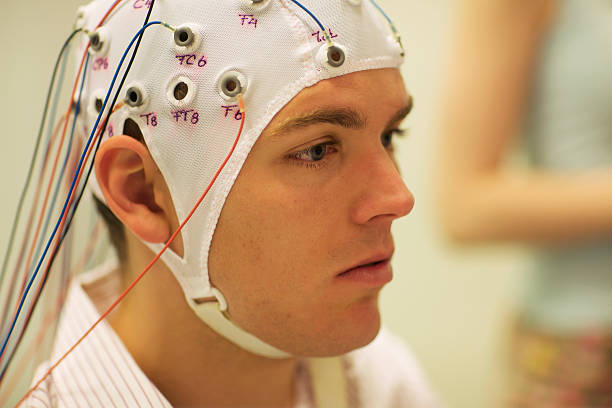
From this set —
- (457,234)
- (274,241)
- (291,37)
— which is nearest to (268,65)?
(291,37)

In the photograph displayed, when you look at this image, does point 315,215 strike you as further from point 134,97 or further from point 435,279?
point 435,279

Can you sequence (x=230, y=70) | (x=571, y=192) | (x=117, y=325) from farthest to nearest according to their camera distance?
1. (x=571, y=192)
2. (x=117, y=325)
3. (x=230, y=70)

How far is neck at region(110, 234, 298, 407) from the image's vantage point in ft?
3.34

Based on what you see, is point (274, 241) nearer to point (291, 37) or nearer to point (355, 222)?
point (355, 222)

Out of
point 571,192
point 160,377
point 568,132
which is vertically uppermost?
point 568,132

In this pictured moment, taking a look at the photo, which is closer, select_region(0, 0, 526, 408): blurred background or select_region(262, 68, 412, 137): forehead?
select_region(262, 68, 412, 137): forehead

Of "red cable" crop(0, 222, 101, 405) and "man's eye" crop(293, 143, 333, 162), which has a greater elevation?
"man's eye" crop(293, 143, 333, 162)

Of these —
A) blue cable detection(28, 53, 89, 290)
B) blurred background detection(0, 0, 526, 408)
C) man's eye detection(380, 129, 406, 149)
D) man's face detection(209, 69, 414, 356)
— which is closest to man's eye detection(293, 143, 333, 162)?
man's face detection(209, 69, 414, 356)

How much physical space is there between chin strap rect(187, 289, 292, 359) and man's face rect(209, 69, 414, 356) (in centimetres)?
2

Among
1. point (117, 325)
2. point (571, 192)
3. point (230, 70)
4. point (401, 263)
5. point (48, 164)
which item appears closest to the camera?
point (230, 70)

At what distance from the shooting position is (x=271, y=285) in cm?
91

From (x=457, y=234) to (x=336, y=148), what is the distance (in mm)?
527

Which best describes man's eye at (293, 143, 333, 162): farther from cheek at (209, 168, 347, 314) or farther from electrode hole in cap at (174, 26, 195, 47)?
electrode hole in cap at (174, 26, 195, 47)

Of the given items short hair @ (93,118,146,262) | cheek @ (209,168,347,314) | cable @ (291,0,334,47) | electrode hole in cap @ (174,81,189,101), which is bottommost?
cheek @ (209,168,347,314)
